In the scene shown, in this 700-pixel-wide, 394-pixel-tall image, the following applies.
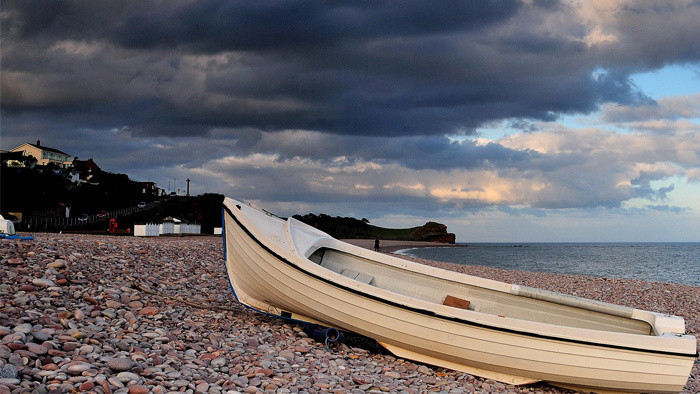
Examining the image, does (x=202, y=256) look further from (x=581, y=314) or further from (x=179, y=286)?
(x=581, y=314)

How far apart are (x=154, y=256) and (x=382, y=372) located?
8.64m

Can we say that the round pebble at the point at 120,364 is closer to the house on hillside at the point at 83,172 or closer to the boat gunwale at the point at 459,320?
the boat gunwale at the point at 459,320

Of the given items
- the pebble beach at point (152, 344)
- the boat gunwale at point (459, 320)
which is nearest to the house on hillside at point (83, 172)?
the pebble beach at point (152, 344)

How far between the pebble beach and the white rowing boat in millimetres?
485

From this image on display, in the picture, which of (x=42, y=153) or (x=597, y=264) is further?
(x=42, y=153)

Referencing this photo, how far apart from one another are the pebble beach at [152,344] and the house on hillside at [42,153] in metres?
97.7

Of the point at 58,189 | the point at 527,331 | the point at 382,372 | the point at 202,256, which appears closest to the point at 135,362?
the point at 382,372

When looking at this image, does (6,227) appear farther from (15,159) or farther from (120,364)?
(15,159)

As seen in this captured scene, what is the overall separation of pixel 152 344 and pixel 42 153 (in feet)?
349

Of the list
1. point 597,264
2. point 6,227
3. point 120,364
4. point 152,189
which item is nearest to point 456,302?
point 120,364

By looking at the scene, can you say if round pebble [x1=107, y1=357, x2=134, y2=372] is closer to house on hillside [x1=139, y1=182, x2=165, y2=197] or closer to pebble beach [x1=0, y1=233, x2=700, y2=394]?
pebble beach [x1=0, y1=233, x2=700, y2=394]

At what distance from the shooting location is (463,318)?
24.1 feet

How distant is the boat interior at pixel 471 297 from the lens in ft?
A: 28.6

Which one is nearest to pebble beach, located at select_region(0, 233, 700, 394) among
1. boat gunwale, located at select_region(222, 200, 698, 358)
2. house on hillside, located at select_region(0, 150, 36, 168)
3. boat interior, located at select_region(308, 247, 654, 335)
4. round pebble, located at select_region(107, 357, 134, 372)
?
round pebble, located at select_region(107, 357, 134, 372)
